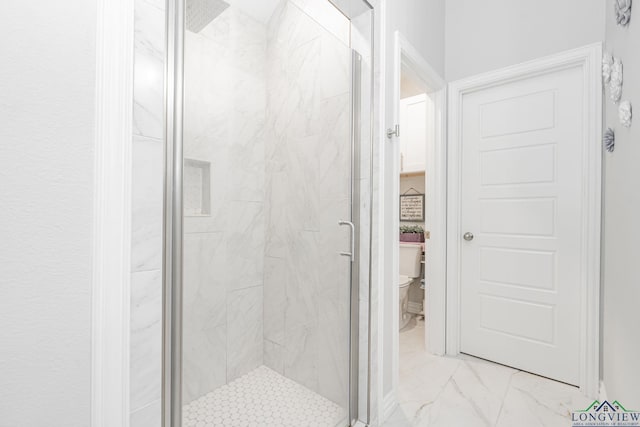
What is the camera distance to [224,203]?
1103 mm

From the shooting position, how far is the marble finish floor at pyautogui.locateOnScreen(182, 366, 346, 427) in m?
1.04

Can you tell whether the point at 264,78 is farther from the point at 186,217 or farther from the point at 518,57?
the point at 518,57

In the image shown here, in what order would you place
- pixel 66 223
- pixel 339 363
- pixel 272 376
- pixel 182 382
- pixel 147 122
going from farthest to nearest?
pixel 339 363
pixel 272 376
pixel 182 382
pixel 147 122
pixel 66 223

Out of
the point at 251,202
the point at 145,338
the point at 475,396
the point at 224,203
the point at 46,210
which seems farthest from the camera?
Answer: the point at 475,396

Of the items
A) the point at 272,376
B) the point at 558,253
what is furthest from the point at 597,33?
the point at 272,376

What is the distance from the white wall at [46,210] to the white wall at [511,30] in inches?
95.1

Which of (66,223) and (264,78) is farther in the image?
(264,78)

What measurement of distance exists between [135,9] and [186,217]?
1.74 ft

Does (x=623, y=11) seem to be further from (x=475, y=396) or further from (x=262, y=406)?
(x=262, y=406)

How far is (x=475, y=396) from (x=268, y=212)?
166 cm

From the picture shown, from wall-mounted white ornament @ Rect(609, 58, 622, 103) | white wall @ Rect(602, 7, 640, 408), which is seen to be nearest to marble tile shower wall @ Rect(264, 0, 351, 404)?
white wall @ Rect(602, 7, 640, 408)

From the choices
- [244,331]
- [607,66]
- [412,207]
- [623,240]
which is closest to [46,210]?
[244,331]

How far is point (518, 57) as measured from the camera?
214 cm

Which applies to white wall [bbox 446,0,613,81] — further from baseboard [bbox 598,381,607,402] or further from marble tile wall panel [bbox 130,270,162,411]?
marble tile wall panel [bbox 130,270,162,411]
